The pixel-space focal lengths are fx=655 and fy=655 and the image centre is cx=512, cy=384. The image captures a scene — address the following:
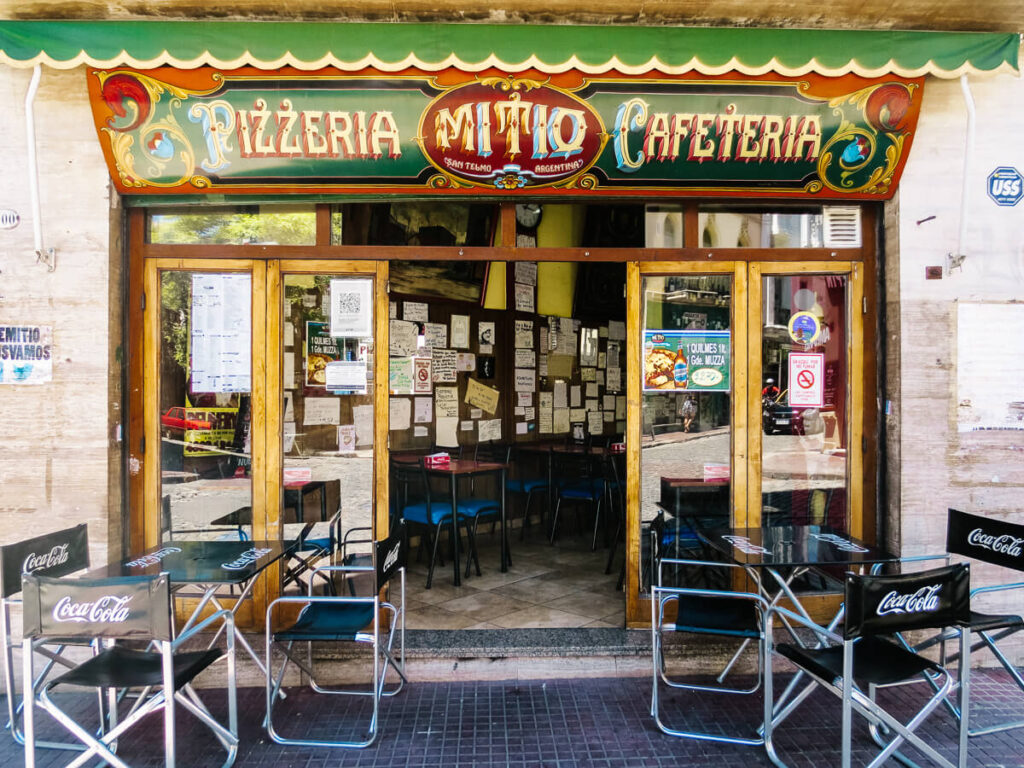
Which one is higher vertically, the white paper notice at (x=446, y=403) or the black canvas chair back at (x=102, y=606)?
the white paper notice at (x=446, y=403)

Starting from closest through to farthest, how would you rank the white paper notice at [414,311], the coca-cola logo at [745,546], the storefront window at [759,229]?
the coca-cola logo at [745,546], the storefront window at [759,229], the white paper notice at [414,311]

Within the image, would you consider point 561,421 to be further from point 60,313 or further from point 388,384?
point 60,313

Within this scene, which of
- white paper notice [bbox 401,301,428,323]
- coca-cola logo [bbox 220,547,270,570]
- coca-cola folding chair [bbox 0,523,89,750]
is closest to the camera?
coca-cola folding chair [bbox 0,523,89,750]

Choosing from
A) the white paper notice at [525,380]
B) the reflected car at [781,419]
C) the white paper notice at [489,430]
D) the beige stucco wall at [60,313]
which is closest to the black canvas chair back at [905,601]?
the reflected car at [781,419]

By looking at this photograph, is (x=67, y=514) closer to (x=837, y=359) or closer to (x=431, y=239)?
(x=431, y=239)

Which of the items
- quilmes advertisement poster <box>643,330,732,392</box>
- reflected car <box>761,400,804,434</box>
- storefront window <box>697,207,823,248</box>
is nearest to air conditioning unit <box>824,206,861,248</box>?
storefront window <box>697,207,823,248</box>

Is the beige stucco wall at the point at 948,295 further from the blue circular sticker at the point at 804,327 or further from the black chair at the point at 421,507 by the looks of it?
the black chair at the point at 421,507

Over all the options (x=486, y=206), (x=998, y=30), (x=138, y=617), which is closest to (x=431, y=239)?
(x=486, y=206)

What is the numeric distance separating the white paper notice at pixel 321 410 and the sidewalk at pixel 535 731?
1647 millimetres

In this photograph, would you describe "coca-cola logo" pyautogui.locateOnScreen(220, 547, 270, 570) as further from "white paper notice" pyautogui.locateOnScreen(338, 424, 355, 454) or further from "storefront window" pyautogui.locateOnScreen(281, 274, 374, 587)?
"white paper notice" pyautogui.locateOnScreen(338, 424, 355, 454)

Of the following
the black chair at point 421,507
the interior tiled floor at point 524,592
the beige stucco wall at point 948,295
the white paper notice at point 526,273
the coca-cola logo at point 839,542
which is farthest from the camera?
the white paper notice at point 526,273

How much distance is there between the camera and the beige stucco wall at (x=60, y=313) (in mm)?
3957

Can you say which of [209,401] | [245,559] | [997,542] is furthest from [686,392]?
[209,401]

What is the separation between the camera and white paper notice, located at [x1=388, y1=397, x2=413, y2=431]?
21.3ft
